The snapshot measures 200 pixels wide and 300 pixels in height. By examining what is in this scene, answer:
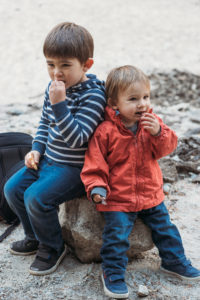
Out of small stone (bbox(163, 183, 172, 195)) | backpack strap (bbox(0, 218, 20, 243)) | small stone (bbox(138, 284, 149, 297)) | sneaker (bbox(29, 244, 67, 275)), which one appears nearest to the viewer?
small stone (bbox(138, 284, 149, 297))

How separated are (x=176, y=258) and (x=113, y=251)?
1.69ft

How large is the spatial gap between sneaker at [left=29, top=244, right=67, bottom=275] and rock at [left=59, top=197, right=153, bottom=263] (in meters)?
0.18

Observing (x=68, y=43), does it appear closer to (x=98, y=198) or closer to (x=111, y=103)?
(x=111, y=103)

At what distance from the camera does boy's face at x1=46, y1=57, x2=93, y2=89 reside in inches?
106

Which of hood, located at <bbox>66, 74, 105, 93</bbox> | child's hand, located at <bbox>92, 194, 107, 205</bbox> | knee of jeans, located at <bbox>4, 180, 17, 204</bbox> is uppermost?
hood, located at <bbox>66, 74, 105, 93</bbox>

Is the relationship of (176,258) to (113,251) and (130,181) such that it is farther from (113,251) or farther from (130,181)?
(130,181)

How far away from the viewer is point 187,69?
35.9 ft

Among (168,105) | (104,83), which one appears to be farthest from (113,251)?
(168,105)

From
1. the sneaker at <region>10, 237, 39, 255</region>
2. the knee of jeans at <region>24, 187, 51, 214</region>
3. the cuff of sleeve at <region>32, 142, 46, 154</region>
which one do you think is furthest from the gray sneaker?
the cuff of sleeve at <region>32, 142, 46, 154</region>

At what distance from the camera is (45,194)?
2.69 m

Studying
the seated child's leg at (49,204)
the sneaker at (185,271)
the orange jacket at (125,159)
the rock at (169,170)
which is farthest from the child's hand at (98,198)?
the rock at (169,170)

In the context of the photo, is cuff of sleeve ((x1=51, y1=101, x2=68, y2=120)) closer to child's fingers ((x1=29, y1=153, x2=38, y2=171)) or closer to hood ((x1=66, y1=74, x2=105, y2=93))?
hood ((x1=66, y1=74, x2=105, y2=93))

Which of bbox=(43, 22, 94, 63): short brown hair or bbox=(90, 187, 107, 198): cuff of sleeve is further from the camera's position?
bbox=(43, 22, 94, 63): short brown hair

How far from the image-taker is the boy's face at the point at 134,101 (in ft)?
8.65
